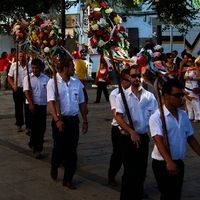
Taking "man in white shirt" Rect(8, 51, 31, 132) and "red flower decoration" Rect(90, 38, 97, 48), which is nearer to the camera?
"red flower decoration" Rect(90, 38, 97, 48)

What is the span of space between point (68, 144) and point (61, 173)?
0.97 m

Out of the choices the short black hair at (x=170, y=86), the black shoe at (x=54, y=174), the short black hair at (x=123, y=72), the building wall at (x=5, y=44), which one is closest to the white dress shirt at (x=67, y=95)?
the black shoe at (x=54, y=174)

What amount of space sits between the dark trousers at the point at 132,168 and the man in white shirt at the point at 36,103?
3.34 m

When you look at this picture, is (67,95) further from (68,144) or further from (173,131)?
(173,131)

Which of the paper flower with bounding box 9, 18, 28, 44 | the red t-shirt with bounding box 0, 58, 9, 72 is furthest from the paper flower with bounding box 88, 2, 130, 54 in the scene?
the red t-shirt with bounding box 0, 58, 9, 72

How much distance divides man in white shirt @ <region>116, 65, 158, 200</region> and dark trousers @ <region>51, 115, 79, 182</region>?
1.30 m

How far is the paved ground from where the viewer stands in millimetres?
7297

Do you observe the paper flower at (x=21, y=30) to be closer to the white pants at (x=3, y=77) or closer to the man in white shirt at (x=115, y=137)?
the man in white shirt at (x=115, y=137)

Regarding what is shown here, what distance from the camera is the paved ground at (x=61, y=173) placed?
7.30m

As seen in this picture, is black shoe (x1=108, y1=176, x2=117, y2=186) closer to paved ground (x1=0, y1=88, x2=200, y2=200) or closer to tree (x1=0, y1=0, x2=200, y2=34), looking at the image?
paved ground (x1=0, y1=88, x2=200, y2=200)

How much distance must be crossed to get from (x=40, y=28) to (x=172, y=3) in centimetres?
729

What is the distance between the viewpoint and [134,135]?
20.2 feet

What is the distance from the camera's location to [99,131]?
40.9 ft

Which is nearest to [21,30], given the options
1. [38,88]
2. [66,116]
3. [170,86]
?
[38,88]
